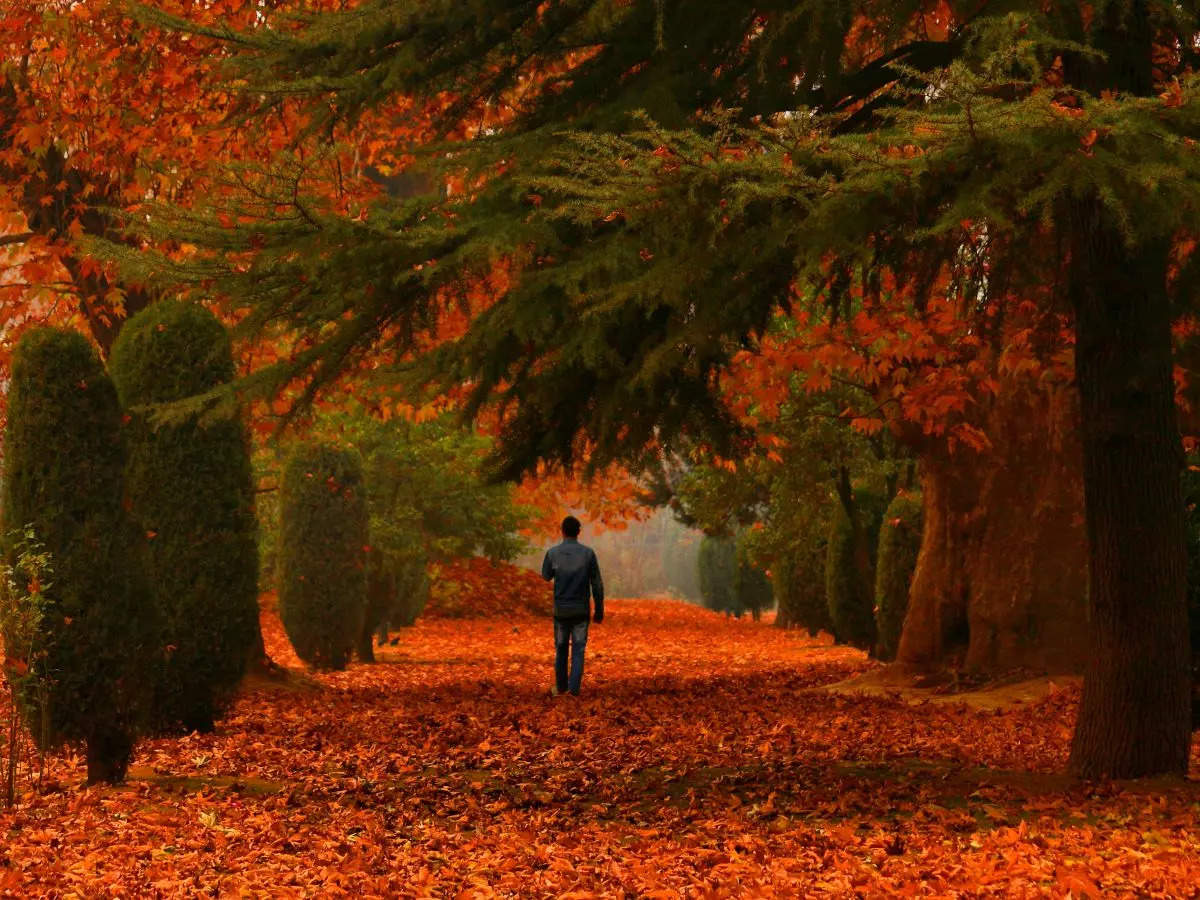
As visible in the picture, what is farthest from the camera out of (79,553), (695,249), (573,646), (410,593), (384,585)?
(410,593)

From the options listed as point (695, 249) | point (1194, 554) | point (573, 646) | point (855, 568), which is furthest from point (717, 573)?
point (695, 249)

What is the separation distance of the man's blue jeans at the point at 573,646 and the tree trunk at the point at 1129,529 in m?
5.89

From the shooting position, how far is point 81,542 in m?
7.82

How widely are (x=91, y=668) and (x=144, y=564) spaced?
27.4 inches

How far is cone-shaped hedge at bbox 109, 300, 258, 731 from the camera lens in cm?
1018

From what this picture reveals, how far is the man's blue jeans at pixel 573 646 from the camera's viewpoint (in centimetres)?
1254

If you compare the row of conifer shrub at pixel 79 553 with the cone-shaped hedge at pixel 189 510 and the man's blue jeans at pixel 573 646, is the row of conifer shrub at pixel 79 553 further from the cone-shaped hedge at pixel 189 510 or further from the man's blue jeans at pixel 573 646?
the man's blue jeans at pixel 573 646

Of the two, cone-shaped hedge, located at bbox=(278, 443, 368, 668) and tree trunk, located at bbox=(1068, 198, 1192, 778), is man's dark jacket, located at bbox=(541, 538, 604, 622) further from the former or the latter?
tree trunk, located at bbox=(1068, 198, 1192, 778)

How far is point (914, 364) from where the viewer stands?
13328 mm

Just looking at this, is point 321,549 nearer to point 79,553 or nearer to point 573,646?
point 573,646

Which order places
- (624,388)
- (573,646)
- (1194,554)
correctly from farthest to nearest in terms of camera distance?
(573,646), (1194,554), (624,388)

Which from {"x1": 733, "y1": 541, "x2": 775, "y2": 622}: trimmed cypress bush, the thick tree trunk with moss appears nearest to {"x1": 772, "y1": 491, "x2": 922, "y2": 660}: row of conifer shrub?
the thick tree trunk with moss

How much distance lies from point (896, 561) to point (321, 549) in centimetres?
691

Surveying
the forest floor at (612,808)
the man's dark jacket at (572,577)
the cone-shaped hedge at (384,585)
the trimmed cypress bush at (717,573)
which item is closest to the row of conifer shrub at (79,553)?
the forest floor at (612,808)
